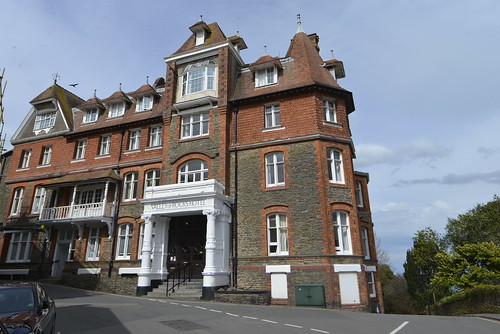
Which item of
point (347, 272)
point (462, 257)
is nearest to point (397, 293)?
point (462, 257)

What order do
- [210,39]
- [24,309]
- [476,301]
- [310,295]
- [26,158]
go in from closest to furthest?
[24,309], [310,295], [476,301], [210,39], [26,158]

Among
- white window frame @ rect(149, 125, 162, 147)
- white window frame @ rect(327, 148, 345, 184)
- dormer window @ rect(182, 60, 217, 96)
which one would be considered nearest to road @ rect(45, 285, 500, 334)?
white window frame @ rect(327, 148, 345, 184)

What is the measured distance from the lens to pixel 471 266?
2322 centimetres

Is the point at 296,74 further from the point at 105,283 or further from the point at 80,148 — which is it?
the point at 80,148

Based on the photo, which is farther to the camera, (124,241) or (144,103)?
(144,103)

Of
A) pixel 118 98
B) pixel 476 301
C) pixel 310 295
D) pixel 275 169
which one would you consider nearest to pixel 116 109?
pixel 118 98

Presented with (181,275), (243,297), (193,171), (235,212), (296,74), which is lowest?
(243,297)

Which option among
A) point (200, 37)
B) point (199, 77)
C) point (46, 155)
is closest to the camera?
point (199, 77)

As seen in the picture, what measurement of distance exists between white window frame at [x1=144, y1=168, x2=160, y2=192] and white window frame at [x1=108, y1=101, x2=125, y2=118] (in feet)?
20.6

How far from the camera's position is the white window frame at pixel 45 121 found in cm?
2800

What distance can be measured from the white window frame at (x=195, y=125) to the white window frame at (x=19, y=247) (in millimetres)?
14627

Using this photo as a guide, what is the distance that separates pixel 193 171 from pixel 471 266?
20.5 m

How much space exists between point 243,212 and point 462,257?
1680 cm

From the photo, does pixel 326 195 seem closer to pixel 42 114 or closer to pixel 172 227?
pixel 172 227
